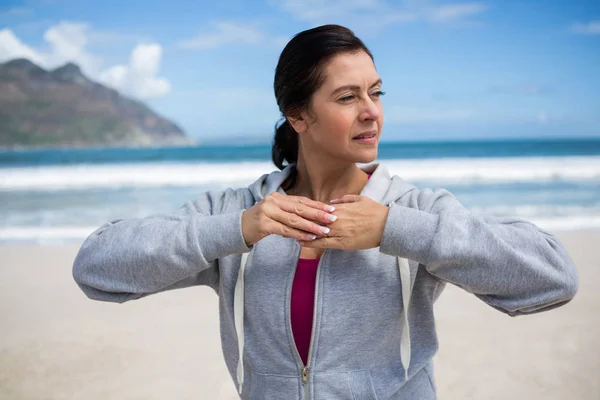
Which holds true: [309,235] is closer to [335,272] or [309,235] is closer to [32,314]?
[335,272]

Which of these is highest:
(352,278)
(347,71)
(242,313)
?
(347,71)

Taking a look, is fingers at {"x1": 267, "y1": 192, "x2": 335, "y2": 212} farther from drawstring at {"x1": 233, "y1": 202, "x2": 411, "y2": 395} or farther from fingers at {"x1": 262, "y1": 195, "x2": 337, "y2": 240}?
drawstring at {"x1": 233, "y1": 202, "x2": 411, "y2": 395}

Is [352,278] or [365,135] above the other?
[365,135]

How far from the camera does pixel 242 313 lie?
157 centimetres

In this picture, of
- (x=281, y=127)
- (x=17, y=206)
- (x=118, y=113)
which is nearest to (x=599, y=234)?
(x=281, y=127)

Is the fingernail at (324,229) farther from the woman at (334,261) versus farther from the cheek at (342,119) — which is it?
the cheek at (342,119)

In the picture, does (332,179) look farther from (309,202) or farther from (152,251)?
(152,251)

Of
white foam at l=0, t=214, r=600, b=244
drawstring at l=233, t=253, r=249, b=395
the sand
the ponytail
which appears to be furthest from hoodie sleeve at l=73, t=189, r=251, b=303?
white foam at l=0, t=214, r=600, b=244

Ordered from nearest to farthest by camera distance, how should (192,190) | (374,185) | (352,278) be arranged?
1. (352,278)
2. (374,185)
3. (192,190)

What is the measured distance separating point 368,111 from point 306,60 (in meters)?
0.21

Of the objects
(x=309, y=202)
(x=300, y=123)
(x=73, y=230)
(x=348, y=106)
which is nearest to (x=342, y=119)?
(x=348, y=106)

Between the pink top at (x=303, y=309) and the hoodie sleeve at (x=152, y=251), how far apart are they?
0.65 feet

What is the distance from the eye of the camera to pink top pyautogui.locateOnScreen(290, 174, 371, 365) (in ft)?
4.98

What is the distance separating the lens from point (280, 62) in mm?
1630
